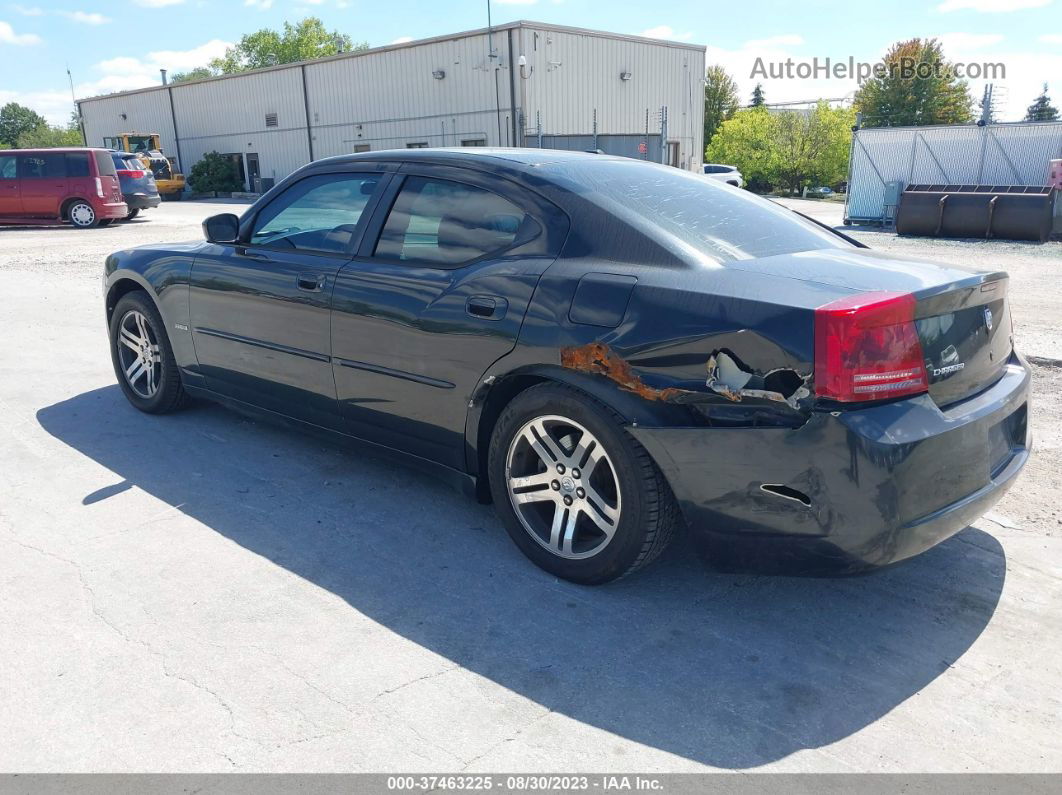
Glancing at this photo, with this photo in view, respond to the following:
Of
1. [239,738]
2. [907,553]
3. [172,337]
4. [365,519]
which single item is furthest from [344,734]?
[172,337]

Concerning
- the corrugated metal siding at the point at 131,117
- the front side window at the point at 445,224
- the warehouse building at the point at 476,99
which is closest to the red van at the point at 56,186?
the warehouse building at the point at 476,99

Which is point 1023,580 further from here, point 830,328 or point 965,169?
point 965,169

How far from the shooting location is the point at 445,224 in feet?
11.9

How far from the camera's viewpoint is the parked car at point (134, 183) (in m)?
23.3

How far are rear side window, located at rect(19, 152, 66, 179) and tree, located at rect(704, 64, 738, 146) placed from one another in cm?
5051

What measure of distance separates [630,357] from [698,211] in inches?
34.8

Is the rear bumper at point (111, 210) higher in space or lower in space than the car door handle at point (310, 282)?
lower

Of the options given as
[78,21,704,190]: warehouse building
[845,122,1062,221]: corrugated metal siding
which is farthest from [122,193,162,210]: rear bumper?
[845,122,1062,221]: corrugated metal siding

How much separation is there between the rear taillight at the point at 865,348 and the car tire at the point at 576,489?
705 mm

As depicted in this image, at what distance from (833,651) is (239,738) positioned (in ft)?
6.22

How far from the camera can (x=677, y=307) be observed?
2824 millimetres

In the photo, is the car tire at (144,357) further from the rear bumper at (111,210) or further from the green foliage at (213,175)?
the green foliage at (213,175)

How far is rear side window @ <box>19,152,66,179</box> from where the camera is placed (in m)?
20.2

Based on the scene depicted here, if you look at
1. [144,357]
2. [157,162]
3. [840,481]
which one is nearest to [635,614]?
[840,481]
